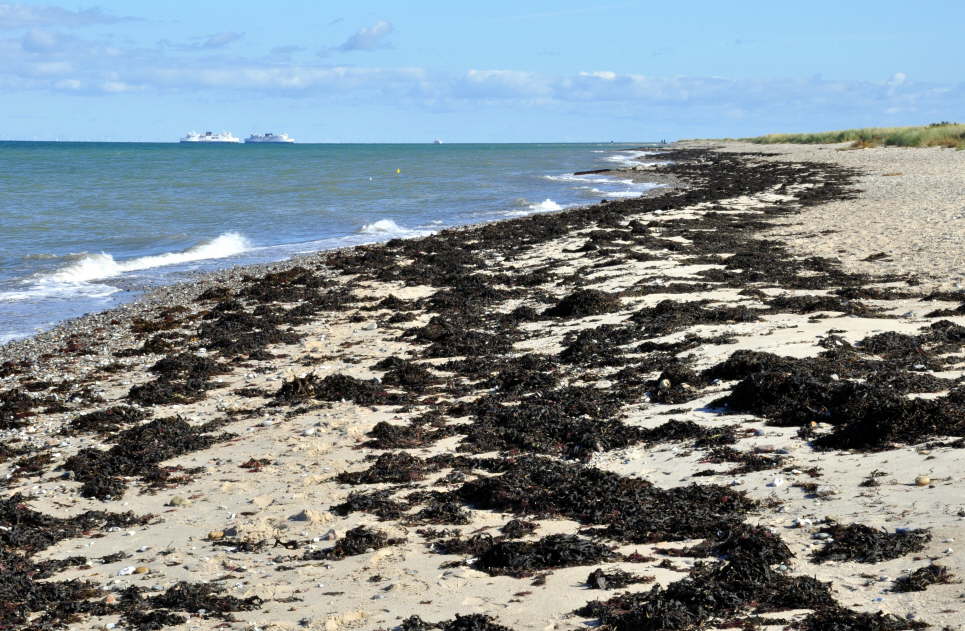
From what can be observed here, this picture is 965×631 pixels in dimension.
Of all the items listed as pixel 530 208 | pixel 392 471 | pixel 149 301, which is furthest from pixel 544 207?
pixel 392 471

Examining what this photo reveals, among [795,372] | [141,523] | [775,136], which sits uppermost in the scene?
[775,136]

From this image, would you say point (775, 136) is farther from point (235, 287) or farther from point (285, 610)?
point (285, 610)

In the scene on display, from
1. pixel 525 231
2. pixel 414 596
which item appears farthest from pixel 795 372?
pixel 525 231

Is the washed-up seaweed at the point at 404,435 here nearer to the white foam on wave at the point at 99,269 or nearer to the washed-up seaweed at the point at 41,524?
the washed-up seaweed at the point at 41,524

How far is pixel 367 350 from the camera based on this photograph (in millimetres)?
12242

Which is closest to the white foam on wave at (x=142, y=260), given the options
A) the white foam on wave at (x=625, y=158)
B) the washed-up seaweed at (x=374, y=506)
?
the washed-up seaweed at (x=374, y=506)

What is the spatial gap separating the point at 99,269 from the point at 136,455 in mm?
15404

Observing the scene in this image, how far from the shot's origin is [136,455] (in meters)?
8.43

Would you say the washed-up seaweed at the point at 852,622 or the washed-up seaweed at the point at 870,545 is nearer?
the washed-up seaweed at the point at 852,622

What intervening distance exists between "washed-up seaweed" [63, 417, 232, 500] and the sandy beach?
0.11ft

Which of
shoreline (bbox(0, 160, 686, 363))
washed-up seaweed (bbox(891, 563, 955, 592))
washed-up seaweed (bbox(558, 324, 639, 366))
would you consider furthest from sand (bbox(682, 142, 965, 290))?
shoreline (bbox(0, 160, 686, 363))

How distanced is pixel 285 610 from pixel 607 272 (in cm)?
1219

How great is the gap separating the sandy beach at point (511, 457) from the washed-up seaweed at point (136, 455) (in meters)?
0.03

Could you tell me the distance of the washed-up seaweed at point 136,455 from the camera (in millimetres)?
7855
